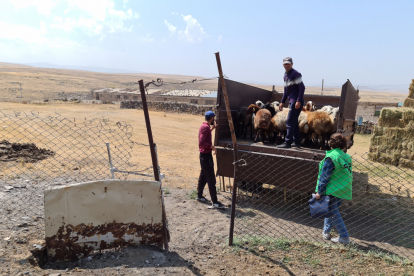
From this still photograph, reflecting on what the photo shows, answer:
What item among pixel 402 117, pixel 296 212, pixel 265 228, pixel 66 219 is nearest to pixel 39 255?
pixel 66 219

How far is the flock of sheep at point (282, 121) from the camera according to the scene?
6.04 metres

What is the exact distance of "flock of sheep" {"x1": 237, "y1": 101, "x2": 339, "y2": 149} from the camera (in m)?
6.04

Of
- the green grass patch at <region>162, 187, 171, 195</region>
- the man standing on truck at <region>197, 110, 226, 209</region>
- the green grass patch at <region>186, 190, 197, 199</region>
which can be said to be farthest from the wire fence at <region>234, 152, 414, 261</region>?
the green grass patch at <region>162, 187, 171, 195</region>

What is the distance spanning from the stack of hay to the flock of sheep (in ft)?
23.2

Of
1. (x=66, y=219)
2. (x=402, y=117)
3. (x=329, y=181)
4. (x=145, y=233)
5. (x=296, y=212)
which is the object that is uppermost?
(x=402, y=117)

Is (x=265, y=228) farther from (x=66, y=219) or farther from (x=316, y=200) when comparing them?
(x=66, y=219)

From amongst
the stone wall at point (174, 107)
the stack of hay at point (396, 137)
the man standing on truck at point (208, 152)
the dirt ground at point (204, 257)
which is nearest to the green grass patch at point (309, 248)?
the dirt ground at point (204, 257)

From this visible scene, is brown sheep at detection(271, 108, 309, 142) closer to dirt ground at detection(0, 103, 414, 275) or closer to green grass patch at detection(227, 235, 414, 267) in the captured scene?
dirt ground at detection(0, 103, 414, 275)

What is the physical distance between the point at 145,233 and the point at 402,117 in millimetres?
12466

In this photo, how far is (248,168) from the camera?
223 inches

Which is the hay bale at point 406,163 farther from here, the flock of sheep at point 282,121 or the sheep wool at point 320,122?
the sheep wool at point 320,122

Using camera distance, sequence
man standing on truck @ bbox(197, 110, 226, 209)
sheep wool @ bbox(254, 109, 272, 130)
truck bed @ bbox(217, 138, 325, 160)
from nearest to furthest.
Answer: truck bed @ bbox(217, 138, 325, 160)
man standing on truck @ bbox(197, 110, 226, 209)
sheep wool @ bbox(254, 109, 272, 130)

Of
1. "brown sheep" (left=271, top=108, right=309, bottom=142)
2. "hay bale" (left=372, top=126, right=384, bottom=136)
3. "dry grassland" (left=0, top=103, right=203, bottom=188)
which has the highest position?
"brown sheep" (left=271, top=108, right=309, bottom=142)

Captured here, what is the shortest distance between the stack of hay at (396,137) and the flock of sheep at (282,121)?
7.07 metres
